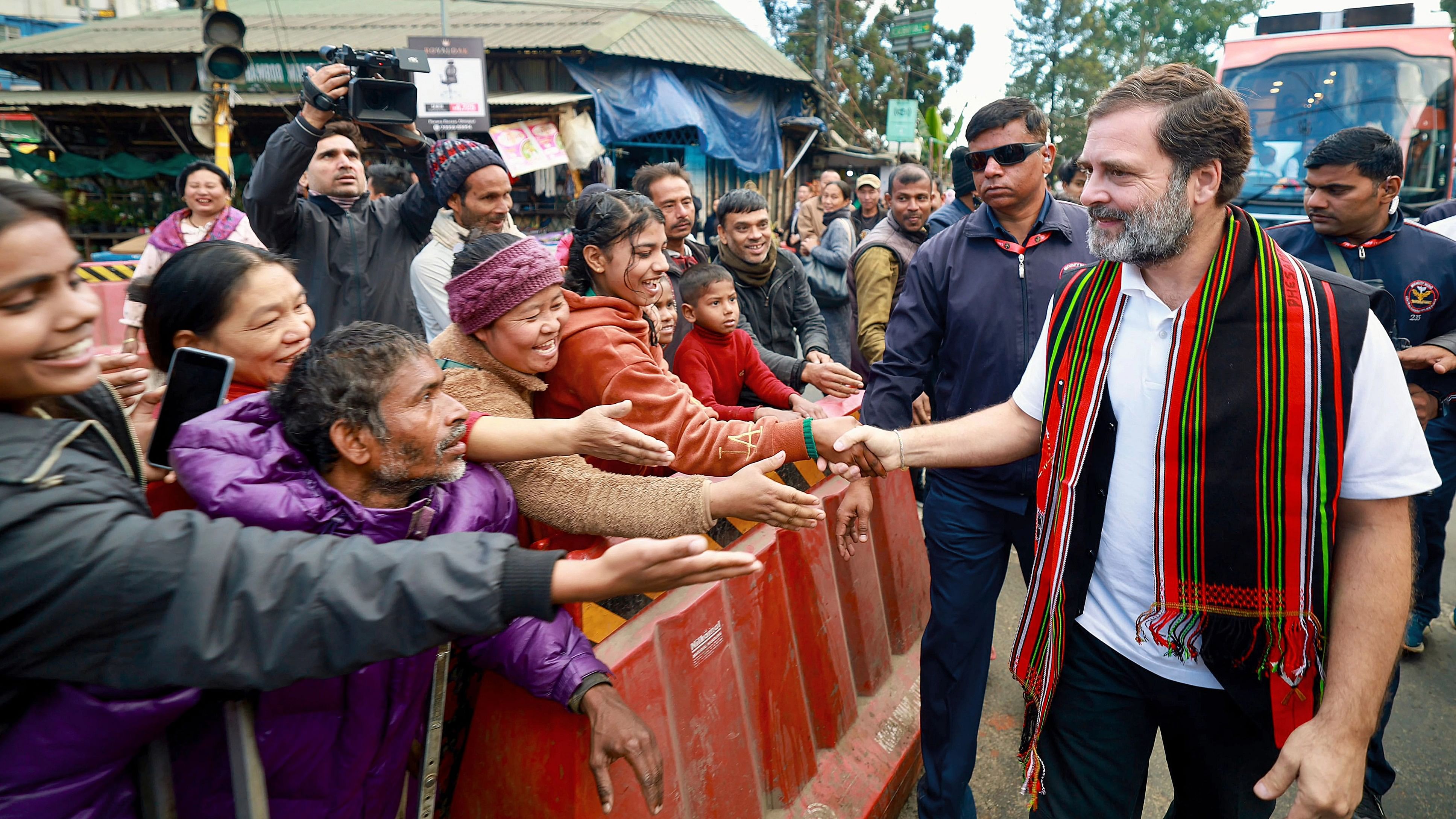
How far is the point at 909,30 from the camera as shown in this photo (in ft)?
71.2

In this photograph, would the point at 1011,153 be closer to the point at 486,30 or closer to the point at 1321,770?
the point at 1321,770

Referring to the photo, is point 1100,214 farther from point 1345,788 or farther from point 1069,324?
point 1345,788

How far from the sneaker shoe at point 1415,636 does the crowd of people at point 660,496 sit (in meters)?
1.38

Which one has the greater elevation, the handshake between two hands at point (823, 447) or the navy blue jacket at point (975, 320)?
the navy blue jacket at point (975, 320)

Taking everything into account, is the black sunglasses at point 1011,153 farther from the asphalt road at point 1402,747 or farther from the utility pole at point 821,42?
the utility pole at point 821,42

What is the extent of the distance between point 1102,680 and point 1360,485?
0.75 m

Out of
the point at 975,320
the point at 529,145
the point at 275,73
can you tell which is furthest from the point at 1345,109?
the point at 275,73

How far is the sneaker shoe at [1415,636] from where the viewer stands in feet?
13.1

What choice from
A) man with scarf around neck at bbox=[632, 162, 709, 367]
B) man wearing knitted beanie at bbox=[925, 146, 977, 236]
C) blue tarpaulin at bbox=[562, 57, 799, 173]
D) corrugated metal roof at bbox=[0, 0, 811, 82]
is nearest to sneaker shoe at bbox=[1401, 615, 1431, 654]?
man wearing knitted beanie at bbox=[925, 146, 977, 236]

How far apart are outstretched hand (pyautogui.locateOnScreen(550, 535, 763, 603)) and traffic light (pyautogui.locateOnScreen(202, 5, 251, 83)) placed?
7.34m

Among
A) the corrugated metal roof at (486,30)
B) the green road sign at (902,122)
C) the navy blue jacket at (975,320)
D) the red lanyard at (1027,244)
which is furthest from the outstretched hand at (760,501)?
the green road sign at (902,122)

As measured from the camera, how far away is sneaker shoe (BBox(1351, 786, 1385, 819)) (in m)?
2.84

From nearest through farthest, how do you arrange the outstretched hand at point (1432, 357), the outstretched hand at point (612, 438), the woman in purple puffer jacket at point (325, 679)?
the woman in purple puffer jacket at point (325, 679) → the outstretched hand at point (612, 438) → the outstretched hand at point (1432, 357)

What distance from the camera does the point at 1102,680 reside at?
211 cm
